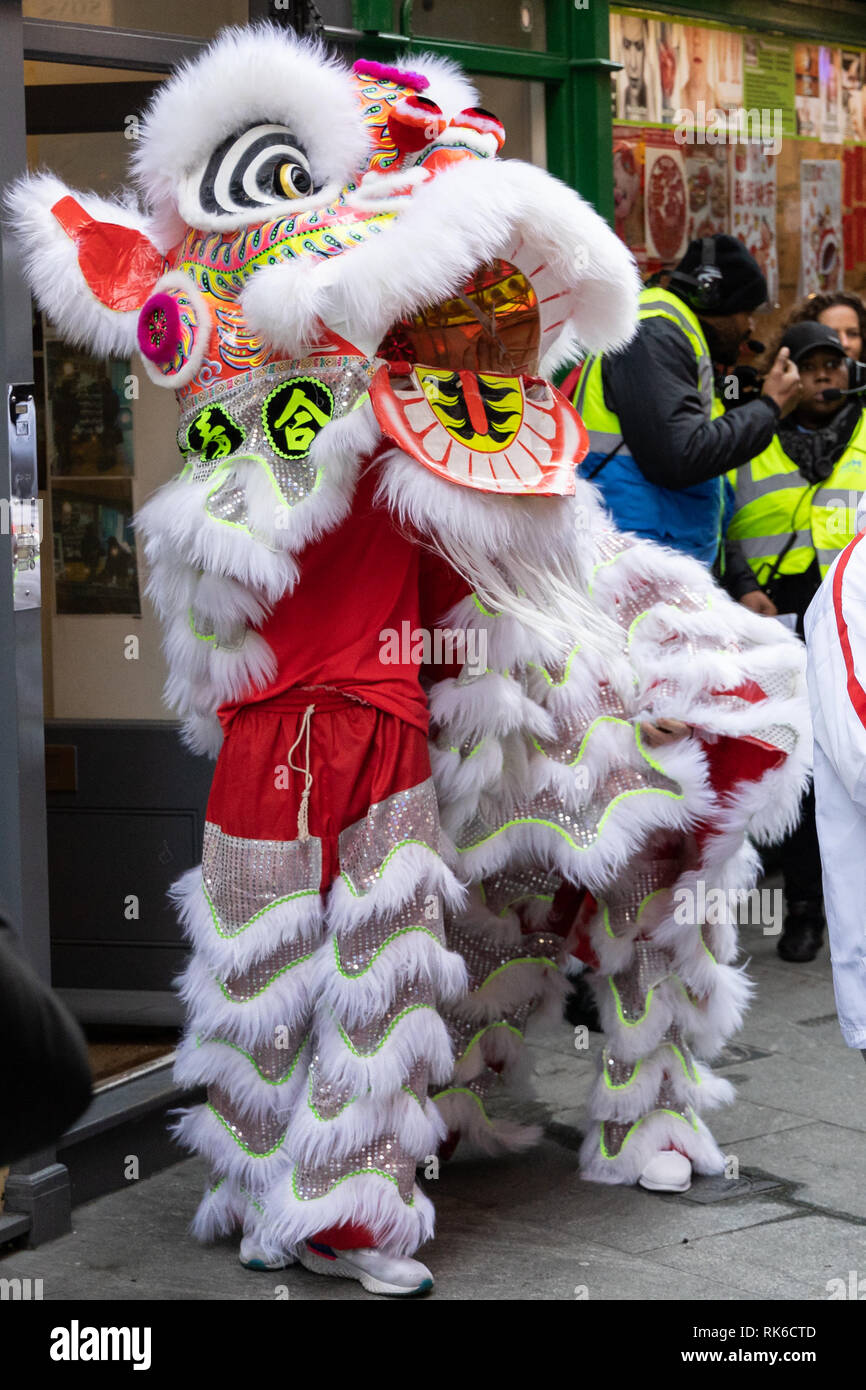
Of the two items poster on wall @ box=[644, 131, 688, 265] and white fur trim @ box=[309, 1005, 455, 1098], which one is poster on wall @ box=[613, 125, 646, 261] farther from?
white fur trim @ box=[309, 1005, 455, 1098]

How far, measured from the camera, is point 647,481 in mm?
4977

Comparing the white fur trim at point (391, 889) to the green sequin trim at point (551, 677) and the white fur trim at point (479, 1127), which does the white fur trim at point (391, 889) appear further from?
the white fur trim at point (479, 1127)

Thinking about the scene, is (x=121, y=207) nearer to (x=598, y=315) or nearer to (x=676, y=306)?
(x=598, y=315)

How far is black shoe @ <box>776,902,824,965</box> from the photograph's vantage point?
6527 millimetres

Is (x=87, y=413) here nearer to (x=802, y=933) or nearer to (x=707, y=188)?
(x=802, y=933)

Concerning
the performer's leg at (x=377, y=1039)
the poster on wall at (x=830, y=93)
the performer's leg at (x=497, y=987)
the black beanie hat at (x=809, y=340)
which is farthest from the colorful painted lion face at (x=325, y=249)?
the poster on wall at (x=830, y=93)

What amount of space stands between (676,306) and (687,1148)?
221 centimetres

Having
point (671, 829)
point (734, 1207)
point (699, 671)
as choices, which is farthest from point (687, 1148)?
point (699, 671)

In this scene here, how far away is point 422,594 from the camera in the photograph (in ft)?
13.3

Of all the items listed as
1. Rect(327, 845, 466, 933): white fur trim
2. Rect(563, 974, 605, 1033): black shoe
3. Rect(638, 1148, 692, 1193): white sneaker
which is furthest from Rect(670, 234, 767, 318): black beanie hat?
Rect(638, 1148, 692, 1193): white sneaker

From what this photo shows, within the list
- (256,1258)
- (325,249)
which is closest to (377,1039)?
(256,1258)

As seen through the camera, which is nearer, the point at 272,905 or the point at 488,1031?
the point at 272,905

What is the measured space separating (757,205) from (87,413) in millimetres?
3663

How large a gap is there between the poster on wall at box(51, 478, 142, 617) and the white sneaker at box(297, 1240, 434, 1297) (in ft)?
7.19
